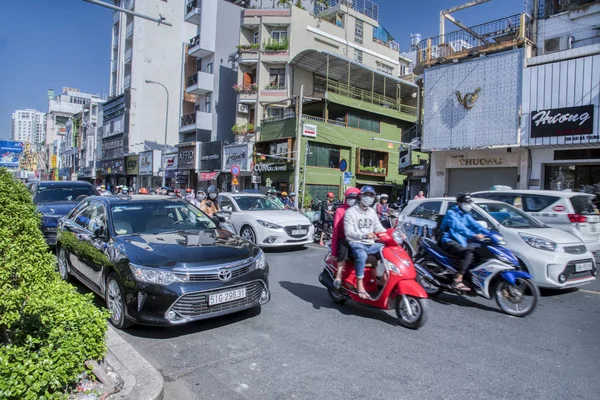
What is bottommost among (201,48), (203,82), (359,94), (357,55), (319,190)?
(319,190)

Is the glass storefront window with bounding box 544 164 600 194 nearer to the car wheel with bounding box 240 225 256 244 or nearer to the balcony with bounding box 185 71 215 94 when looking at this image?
the car wheel with bounding box 240 225 256 244

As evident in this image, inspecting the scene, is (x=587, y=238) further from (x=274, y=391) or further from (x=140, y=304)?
(x=140, y=304)

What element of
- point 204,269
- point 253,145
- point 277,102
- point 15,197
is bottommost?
point 204,269

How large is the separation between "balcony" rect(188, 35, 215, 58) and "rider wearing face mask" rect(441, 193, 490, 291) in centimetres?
3409

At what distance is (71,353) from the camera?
2.67 m

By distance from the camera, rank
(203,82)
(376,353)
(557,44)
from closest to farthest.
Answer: (376,353)
(557,44)
(203,82)

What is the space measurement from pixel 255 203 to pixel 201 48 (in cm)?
2814

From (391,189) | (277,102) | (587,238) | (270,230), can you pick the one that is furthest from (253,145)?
(587,238)

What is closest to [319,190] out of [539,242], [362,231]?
[539,242]

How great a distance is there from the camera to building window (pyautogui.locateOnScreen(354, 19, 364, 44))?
126ft

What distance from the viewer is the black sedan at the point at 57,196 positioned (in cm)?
1012

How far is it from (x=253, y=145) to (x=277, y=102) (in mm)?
3662

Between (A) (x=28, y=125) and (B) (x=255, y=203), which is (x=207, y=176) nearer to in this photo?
(B) (x=255, y=203)

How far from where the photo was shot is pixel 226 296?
4684mm
